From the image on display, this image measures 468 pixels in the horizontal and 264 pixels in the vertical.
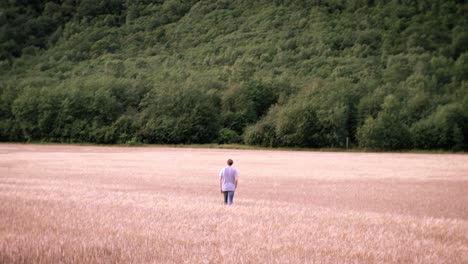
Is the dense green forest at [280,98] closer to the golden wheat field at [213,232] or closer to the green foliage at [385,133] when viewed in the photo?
the green foliage at [385,133]

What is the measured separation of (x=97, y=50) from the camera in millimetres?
197625

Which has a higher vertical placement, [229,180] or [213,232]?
[229,180]

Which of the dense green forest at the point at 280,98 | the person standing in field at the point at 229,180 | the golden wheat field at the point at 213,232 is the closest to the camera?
the golden wheat field at the point at 213,232

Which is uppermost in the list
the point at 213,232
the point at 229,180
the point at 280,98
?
the point at 280,98

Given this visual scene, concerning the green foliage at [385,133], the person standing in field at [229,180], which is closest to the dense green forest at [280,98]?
the green foliage at [385,133]

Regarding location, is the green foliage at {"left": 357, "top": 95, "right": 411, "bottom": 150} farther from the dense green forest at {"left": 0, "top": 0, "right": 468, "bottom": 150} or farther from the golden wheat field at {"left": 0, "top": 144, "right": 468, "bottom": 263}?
the golden wheat field at {"left": 0, "top": 144, "right": 468, "bottom": 263}

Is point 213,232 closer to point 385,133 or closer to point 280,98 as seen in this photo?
point 385,133

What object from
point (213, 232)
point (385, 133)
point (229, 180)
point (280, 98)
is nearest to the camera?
point (213, 232)

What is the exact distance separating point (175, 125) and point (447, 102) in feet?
170

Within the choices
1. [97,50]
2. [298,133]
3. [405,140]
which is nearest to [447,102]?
[405,140]

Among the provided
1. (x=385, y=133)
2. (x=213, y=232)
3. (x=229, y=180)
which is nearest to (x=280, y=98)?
(x=385, y=133)

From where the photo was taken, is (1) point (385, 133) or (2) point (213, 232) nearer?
(2) point (213, 232)

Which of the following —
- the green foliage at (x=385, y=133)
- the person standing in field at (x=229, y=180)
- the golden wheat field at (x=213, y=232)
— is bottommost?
the golden wheat field at (x=213, y=232)

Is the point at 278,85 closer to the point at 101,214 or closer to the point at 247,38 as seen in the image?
the point at 247,38
